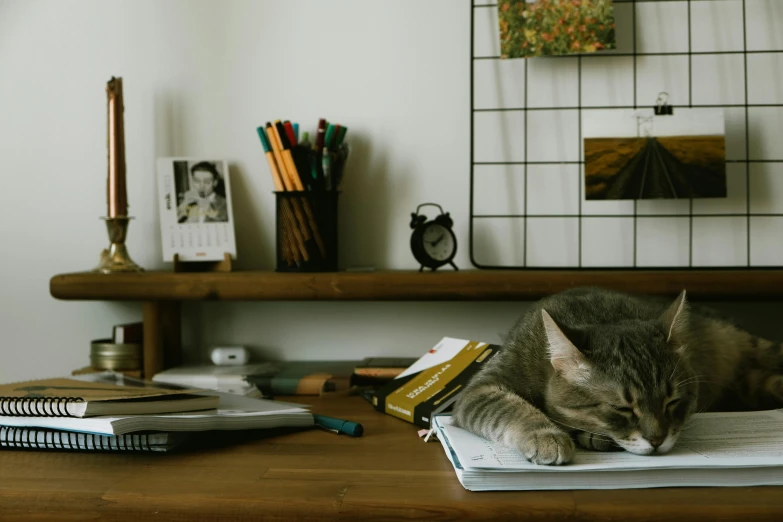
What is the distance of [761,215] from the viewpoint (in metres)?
1.44

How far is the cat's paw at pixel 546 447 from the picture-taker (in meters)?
0.74

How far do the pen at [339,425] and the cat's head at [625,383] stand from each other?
0.83ft

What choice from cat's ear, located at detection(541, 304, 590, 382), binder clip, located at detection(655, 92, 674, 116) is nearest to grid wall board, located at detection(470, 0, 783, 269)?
binder clip, located at detection(655, 92, 674, 116)

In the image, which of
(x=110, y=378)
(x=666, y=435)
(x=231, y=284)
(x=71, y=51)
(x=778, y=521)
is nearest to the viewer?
(x=778, y=521)

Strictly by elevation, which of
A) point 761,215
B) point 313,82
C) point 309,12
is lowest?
point 761,215

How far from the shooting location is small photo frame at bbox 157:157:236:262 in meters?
1.45

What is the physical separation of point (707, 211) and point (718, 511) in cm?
92

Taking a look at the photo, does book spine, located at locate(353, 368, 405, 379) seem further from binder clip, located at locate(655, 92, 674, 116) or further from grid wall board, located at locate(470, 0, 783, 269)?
binder clip, located at locate(655, 92, 674, 116)

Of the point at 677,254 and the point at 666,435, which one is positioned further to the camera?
the point at 677,254

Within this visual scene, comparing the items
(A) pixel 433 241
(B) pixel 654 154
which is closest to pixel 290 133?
(A) pixel 433 241

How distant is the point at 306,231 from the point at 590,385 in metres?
0.69

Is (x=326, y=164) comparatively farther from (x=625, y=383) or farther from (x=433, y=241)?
(x=625, y=383)

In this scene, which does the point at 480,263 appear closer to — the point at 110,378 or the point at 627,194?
the point at 627,194

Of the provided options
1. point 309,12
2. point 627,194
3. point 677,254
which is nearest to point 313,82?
point 309,12
